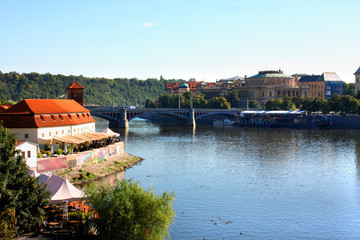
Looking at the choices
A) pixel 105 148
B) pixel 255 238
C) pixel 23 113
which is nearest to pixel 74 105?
pixel 105 148

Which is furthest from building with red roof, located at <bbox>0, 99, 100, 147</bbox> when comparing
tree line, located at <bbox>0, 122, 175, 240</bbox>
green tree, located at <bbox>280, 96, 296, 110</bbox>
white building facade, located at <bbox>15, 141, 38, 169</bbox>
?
green tree, located at <bbox>280, 96, 296, 110</bbox>

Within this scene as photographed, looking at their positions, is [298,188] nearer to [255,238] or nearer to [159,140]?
[255,238]

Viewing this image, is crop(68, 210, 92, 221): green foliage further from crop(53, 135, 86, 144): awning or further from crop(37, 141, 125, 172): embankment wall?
crop(53, 135, 86, 144): awning

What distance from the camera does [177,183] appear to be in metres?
57.4

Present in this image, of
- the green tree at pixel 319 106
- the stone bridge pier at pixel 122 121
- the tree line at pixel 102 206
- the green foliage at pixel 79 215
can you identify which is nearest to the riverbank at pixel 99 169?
the green foliage at pixel 79 215

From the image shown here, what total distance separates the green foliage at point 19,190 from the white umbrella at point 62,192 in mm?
2039

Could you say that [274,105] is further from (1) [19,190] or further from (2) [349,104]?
(1) [19,190]

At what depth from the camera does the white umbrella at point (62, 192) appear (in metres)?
35.3

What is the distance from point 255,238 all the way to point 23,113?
99.4ft

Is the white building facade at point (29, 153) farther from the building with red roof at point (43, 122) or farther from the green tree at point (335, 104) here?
the green tree at point (335, 104)

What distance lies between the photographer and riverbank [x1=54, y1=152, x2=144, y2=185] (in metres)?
53.6

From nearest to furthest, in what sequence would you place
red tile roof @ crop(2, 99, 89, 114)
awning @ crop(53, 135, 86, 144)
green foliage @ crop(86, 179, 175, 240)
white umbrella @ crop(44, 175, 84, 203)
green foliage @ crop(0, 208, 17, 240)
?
green foliage @ crop(0, 208, 17, 240) < green foliage @ crop(86, 179, 175, 240) < white umbrella @ crop(44, 175, 84, 203) < awning @ crop(53, 135, 86, 144) < red tile roof @ crop(2, 99, 89, 114)

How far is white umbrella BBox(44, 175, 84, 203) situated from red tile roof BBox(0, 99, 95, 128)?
22.6 m

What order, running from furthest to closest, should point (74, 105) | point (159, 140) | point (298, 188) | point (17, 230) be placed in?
point (159, 140) < point (74, 105) < point (298, 188) < point (17, 230)
